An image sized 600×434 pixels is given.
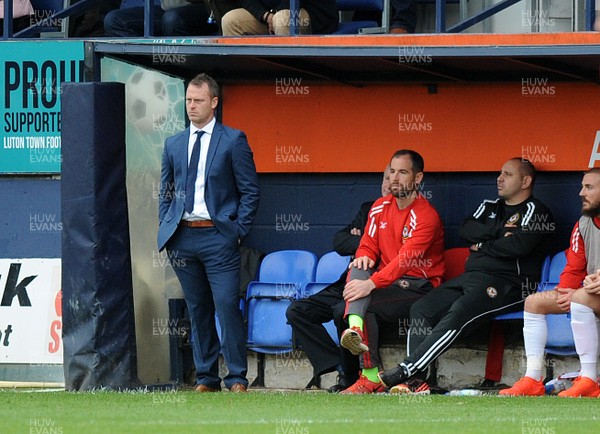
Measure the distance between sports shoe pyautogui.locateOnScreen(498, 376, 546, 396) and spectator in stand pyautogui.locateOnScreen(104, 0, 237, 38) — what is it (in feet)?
13.9

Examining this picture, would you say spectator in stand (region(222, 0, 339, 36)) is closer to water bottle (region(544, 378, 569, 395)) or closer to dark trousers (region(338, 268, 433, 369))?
dark trousers (region(338, 268, 433, 369))

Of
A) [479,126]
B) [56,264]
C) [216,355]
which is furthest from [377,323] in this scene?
[56,264]

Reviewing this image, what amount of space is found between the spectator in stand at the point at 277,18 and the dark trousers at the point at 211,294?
2.15 meters

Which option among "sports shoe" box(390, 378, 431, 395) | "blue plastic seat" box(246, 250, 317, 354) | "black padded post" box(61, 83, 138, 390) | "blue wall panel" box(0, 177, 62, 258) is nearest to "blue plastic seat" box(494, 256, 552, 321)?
"sports shoe" box(390, 378, 431, 395)

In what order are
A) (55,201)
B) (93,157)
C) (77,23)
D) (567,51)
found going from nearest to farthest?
(567,51)
(93,157)
(55,201)
(77,23)

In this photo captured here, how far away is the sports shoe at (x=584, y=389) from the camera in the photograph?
8.92m

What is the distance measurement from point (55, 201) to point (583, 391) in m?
4.66

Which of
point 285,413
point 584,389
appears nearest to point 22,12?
point 285,413

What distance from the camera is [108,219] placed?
956 cm

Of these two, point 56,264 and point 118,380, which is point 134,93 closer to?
point 56,264

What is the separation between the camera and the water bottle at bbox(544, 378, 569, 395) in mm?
9453

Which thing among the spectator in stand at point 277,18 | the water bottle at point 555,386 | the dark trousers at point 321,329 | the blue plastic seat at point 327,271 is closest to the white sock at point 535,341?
the water bottle at point 555,386

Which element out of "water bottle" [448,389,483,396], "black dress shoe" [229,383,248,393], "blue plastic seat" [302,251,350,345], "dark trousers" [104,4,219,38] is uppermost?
"dark trousers" [104,4,219,38]

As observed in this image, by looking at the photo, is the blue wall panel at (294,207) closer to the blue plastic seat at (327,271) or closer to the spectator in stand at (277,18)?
the blue plastic seat at (327,271)
